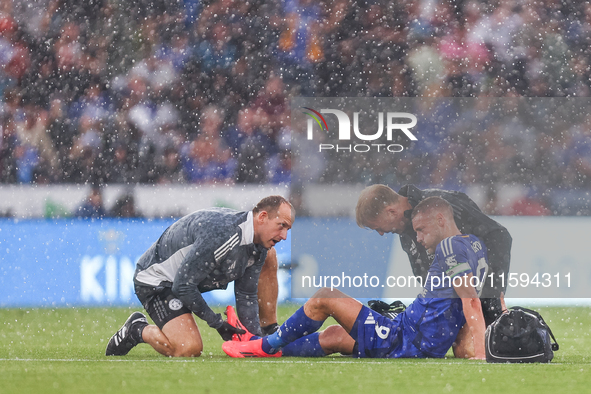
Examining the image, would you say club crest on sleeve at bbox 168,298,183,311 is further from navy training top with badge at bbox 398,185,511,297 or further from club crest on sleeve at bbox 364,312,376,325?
navy training top with badge at bbox 398,185,511,297

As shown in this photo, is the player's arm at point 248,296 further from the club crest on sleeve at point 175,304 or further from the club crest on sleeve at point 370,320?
the club crest on sleeve at point 370,320

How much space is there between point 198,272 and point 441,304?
1092 millimetres

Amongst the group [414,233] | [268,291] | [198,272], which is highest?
[414,233]

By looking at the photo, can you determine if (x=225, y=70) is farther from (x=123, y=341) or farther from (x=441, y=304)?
(x=441, y=304)

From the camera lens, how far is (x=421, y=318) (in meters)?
3.37

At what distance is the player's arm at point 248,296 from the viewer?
3879 mm

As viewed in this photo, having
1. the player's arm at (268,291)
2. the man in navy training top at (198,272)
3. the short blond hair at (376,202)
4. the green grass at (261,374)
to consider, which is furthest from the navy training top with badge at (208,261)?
the short blond hair at (376,202)

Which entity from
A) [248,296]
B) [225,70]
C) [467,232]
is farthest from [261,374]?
[225,70]

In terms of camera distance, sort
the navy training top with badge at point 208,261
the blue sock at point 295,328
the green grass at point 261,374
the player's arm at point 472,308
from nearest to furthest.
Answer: the green grass at point 261,374
the player's arm at point 472,308
the blue sock at point 295,328
the navy training top with badge at point 208,261

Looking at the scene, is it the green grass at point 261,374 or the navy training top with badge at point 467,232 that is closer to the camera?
the green grass at point 261,374

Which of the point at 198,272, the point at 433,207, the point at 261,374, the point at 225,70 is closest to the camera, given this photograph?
the point at 261,374

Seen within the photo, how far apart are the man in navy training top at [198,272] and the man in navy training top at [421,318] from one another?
301mm

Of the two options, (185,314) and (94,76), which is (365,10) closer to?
(94,76)

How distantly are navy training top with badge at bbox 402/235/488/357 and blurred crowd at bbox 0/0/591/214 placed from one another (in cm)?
502
